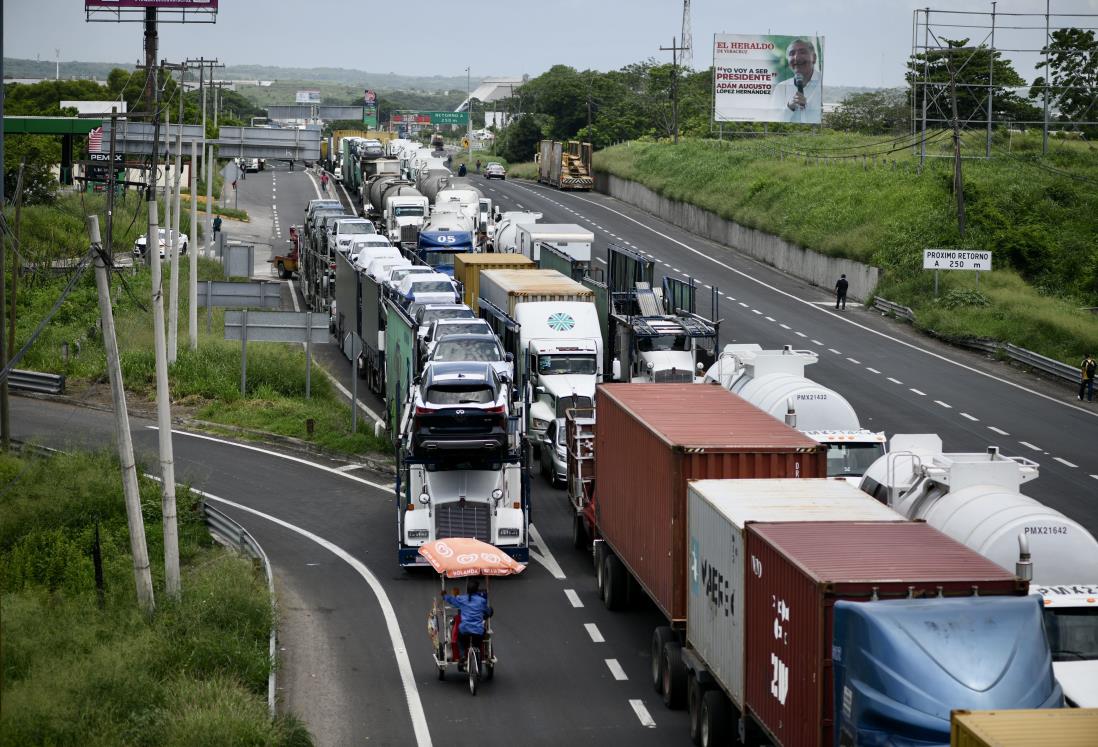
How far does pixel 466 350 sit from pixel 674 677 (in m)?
14.9

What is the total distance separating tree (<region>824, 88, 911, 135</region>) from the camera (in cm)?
14925

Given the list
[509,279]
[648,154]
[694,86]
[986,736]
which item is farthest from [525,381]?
[694,86]

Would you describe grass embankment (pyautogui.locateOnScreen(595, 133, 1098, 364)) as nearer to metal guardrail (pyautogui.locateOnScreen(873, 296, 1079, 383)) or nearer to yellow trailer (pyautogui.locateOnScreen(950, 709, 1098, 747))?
metal guardrail (pyautogui.locateOnScreen(873, 296, 1079, 383))

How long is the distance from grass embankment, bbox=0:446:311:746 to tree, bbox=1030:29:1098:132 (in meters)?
68.5

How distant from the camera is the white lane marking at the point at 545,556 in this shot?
2708 cm

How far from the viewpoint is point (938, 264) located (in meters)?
55.0

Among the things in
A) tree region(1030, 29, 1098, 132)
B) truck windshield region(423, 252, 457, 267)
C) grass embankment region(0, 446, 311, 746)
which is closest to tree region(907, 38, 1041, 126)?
tree region(1030, 29, 1098, 132)

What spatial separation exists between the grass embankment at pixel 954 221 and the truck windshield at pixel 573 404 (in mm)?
21730

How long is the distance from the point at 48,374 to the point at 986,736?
38.3 m

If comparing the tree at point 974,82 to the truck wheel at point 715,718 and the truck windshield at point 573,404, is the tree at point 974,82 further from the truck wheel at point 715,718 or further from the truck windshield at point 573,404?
the truck wheel at point 715,718

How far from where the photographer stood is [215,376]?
43062 millimetres

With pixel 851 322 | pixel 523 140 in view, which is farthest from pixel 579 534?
pixel 523 140

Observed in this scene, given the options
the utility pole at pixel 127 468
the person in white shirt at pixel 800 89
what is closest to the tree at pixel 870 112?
the person in white shirt at pixel 800 89

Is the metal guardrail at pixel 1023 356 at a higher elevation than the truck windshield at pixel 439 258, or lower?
lower
